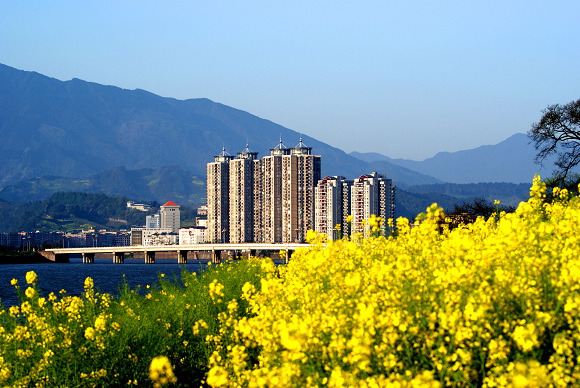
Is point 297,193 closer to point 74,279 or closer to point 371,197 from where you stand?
point 371,197

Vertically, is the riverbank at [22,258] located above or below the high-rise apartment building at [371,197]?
below

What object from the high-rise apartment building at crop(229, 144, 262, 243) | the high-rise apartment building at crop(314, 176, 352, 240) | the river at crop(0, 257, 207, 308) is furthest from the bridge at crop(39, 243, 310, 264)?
the river at crop(0, 257, 207, 308)

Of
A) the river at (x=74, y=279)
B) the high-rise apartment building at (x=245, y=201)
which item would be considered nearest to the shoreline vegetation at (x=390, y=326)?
the river at (x=74, y=279)

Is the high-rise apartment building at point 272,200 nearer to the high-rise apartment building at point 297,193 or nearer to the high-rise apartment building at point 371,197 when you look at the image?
the high-rise apartment building at point 297,193

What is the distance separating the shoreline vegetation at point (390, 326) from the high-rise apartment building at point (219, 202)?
179 m

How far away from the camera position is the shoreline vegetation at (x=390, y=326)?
24.9 feet

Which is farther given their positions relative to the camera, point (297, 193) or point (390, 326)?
point (297, 193)

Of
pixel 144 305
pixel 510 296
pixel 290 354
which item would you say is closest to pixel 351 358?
pixel 290 354

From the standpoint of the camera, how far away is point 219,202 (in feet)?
642

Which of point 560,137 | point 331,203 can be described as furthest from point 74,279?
point 331,203

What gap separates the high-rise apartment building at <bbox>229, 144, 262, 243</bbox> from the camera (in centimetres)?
19176

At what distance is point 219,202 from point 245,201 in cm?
796

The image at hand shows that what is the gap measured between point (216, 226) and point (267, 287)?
184 meters

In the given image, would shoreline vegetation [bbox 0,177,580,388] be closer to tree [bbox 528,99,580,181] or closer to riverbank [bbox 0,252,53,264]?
tree [bbox 528,99,580,181]
